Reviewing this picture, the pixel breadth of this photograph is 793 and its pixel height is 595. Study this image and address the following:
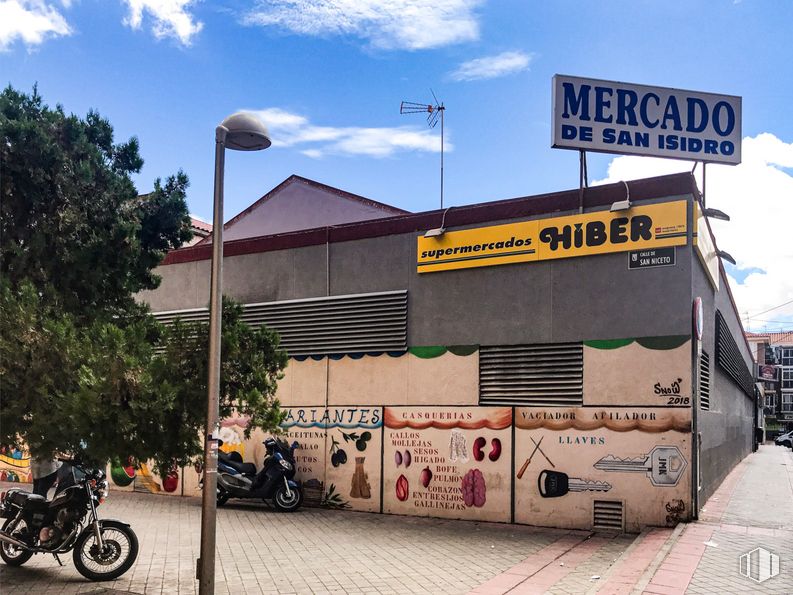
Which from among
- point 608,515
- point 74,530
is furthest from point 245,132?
point 608,515

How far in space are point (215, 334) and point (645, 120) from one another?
9649 millimetres

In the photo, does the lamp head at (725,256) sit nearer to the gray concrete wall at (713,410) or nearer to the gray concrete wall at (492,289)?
the gray concrete wall at (713,410)

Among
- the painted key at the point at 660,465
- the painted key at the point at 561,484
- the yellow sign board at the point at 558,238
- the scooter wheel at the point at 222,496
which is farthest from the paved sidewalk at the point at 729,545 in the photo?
the scooter wheel at the point at 222,496

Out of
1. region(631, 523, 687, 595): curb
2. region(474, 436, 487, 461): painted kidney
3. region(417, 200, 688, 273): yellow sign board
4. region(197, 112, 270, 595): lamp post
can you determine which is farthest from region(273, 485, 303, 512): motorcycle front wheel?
region(631, 523, 687, 595): curb

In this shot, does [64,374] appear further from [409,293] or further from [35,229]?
[409,293]

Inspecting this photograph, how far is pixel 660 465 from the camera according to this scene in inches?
446

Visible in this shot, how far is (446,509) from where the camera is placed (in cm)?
1321

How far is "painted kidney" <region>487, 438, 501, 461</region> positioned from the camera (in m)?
12.8

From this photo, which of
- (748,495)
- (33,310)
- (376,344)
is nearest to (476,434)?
(376,344)

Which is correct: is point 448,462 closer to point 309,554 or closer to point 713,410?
point 309,554

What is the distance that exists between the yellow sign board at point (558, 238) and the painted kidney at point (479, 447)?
10.1ft

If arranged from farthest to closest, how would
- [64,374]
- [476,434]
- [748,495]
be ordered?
[748,495], [476,434], [64,374]

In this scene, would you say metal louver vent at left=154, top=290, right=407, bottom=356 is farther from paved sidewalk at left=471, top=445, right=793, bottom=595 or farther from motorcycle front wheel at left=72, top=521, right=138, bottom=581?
motorcycle front wheel at left=72, top=521, right=138, bottom=581

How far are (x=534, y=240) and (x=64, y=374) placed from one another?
25.7 feet
